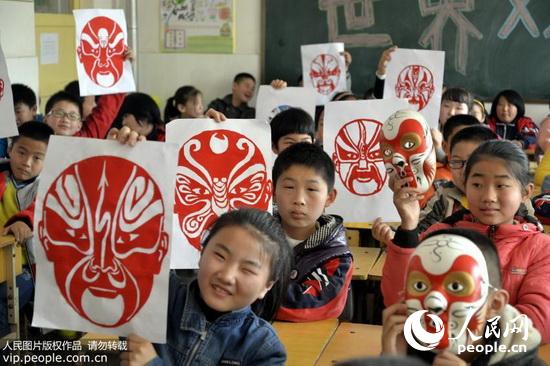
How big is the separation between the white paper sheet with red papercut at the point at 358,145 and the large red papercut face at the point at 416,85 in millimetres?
1390

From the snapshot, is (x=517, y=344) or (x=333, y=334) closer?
(x=517, y=344)

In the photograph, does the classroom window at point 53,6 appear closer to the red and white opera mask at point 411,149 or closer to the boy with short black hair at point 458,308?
the red and white opera mask at point 411,149

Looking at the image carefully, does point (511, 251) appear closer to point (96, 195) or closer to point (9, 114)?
point (96, 195)

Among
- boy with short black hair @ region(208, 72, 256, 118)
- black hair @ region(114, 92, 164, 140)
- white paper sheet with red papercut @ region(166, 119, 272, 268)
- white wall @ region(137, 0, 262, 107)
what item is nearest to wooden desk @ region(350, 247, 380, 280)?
white paper sheet with red papercut @ region(166, 119, 272, 268)

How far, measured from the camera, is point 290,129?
3.80 meters

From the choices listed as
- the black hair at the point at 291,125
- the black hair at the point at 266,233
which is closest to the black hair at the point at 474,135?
the black hair at the point at 291,125

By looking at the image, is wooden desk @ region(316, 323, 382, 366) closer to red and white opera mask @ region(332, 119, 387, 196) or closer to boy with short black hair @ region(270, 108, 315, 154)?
red and white opera mask @ region(332, 119, 387, 196)

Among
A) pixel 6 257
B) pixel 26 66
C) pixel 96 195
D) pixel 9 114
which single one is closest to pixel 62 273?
pixel 96 195

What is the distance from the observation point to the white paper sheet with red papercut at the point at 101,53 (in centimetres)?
440

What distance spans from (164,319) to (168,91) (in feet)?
22.8

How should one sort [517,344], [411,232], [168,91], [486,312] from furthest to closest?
[168,91], [411,232], [517,344], [486,312]

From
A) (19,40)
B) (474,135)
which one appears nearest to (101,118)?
(19,40)

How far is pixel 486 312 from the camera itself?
1.62m

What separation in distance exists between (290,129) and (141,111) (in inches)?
62.1
